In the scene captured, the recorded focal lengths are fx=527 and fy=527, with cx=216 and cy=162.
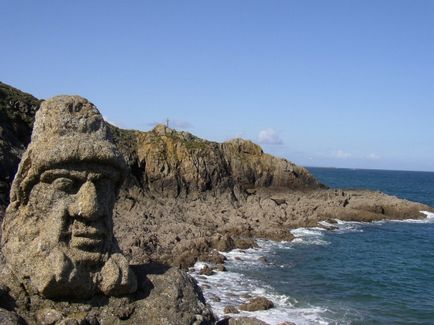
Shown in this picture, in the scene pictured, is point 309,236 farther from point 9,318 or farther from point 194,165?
point 9,318

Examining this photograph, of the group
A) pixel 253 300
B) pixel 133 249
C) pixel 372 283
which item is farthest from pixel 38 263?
pixel 372 283

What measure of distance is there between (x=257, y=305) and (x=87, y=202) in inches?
500

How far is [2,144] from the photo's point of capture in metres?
23.4

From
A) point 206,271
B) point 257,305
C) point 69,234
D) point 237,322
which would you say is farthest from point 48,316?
point 206,271

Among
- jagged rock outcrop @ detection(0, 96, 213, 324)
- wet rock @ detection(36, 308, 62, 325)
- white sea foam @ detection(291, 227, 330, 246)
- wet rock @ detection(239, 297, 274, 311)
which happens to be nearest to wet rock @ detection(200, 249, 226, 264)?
wet rock @ detection(239, 297, 274, 311)

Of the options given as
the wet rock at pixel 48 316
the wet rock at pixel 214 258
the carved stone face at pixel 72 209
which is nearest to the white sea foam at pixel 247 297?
the wet rock at pixel 214 258

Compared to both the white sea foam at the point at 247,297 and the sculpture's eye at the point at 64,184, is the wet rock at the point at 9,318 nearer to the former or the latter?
the sculpture's eye at the point at 64,184

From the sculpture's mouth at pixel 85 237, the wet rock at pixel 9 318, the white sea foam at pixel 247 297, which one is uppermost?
the sculpture's mouth at pixel 85 237

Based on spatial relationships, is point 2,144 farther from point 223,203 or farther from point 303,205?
point 303,205

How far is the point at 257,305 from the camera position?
19516 millimetres

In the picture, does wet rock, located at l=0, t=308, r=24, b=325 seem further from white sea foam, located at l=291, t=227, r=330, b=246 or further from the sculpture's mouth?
white sea foam, located at l=291, t=227, r=330, b=246

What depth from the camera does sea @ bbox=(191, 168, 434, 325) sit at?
20.5 m

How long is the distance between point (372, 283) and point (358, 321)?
699cm

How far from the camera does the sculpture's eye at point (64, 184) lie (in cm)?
827
